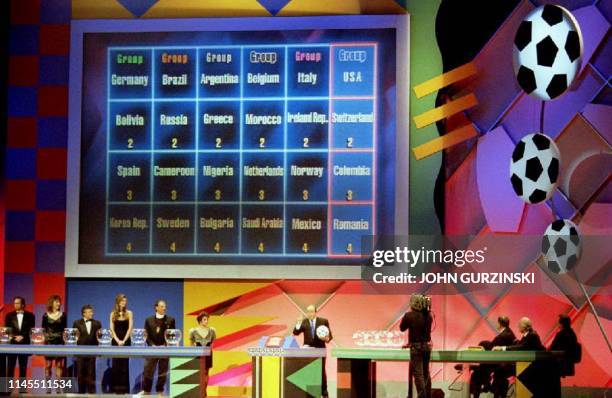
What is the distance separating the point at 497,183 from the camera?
11.0 m

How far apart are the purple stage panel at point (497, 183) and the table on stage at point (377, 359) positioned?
1.88 meters

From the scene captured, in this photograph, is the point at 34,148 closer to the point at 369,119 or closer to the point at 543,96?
the point at 369,119

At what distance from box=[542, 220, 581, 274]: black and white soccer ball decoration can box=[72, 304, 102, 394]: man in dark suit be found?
501 centimetres

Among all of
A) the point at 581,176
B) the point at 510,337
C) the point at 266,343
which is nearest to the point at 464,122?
the point at 581,176

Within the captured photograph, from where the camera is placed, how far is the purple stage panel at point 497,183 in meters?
10.9

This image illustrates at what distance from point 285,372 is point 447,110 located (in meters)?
3.60

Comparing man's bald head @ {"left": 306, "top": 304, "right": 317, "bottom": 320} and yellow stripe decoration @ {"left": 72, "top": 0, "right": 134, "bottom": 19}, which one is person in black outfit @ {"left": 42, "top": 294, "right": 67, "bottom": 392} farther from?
yellow stripe decoration @ {"left": 72, "top": 0, "right": 134, "bottom": 19}

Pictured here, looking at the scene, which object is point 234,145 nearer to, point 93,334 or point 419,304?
point 93,334

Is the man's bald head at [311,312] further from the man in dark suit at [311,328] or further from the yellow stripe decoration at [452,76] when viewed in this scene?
the yellow stripe decoration at [452,76]

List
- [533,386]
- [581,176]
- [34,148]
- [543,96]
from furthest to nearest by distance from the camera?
[34,148] < [581,176] < [543,96] < [533,386]

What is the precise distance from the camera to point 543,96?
33.2 ft

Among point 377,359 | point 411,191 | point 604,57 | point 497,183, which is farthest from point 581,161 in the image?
point 377,359

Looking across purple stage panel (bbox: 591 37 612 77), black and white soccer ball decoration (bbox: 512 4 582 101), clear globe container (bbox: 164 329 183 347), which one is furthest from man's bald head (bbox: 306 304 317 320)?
purple stage panel (bbox: 591 37 612 77)

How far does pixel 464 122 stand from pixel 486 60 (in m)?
0.75
